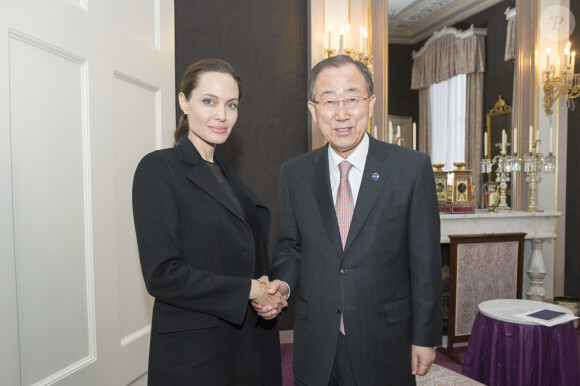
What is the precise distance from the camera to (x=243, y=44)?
322cm

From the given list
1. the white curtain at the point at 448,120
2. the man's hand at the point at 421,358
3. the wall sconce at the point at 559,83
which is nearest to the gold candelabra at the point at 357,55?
the white curtain at the point at 448,120

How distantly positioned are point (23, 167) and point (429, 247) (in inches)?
51.0

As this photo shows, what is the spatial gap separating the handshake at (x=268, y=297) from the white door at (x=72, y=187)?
65 centimetres

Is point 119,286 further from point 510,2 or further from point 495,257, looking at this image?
point 510,2

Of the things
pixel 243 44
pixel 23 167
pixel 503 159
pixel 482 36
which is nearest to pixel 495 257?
pixel 503 159

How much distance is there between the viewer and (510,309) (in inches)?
103

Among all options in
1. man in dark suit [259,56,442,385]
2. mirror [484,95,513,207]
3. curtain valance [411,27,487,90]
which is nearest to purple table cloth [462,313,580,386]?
man in dark suit [259,56,442,385]

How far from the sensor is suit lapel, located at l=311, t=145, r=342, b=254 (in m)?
1.39

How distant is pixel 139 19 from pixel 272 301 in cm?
146

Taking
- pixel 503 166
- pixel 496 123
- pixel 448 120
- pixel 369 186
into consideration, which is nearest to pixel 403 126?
pixel 448 120

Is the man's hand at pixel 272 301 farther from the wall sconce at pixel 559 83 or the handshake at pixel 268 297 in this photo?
the wall sconce at pixel 559 83

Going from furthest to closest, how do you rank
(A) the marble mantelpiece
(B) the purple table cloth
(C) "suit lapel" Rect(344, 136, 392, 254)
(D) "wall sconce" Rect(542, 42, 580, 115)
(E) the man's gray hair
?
(D) "wall sconce" Rect(542, 42, 580, 115), (A) the marble mantelpiece, (B) the purple table cloth, (E) the man's gray hair, (C) "suit lapel" Rect(344, 136, 392, 254)

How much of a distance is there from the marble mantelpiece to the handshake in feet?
8.81

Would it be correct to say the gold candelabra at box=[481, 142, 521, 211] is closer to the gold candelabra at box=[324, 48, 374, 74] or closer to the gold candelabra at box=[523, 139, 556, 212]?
the gold candelabra at box=[523, 139, 556, 212]
